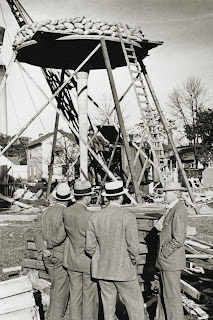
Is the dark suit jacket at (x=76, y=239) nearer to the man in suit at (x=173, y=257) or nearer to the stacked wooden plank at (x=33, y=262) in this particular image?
the man in suit at (x=173, y=257)

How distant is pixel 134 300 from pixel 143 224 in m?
2.22

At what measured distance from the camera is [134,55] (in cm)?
1697

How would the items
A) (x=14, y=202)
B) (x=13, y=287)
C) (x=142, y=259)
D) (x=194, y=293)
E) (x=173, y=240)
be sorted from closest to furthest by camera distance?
(x=173, y=240) → (x=13, y=287) → (x=194, y=293) → (x=142, y=259) → (x=14, y=202)

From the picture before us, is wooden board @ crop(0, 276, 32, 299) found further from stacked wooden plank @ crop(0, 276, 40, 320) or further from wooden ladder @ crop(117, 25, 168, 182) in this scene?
wooden ladder @ crop(117, 25, 168, 182)

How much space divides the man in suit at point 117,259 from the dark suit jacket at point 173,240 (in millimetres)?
551

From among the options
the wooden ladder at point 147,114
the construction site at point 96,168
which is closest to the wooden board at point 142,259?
the construction site at point 96,168

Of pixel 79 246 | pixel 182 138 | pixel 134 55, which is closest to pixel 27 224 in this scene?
pixel 134 55

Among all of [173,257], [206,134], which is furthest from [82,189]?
[206,134]

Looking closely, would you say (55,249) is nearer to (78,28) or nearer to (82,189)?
(82,189)

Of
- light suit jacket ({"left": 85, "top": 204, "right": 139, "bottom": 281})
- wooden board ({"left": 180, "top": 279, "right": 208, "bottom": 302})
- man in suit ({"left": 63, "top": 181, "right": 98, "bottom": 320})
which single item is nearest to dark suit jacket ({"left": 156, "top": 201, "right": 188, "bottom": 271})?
light suit jacket ({"left": 85, "top": 204, "right": 139, "bottom": 281})

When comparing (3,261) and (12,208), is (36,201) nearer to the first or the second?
(12,208)

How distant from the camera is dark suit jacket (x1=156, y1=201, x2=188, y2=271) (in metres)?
6.30

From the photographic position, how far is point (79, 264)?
6543mm

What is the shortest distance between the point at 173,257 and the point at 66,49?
503 inches
